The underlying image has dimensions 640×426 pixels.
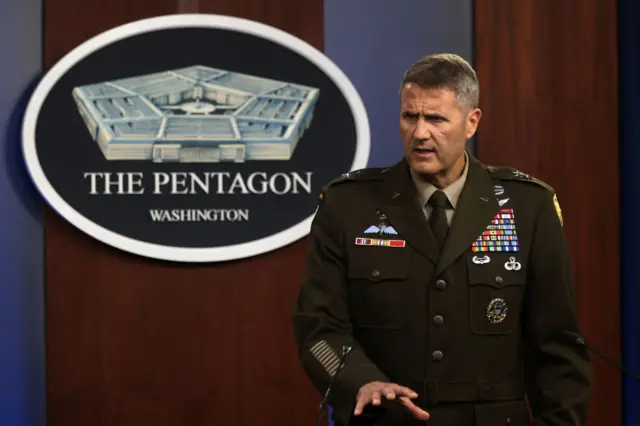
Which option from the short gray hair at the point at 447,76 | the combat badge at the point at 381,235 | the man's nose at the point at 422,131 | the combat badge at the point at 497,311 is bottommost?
the combat badge at the point at 497,311

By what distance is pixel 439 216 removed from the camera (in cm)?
169

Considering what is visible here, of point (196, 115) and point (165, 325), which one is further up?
point (196, 115)

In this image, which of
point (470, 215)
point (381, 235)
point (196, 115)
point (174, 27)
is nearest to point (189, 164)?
point (196, 115)

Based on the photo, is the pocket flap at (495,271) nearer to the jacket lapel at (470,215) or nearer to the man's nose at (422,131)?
the jacket lapel at (470,215)

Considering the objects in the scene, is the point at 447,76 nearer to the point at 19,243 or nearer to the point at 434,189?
the point at 434,189

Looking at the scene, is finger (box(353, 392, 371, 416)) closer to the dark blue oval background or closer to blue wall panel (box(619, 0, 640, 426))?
the dark blue oval background

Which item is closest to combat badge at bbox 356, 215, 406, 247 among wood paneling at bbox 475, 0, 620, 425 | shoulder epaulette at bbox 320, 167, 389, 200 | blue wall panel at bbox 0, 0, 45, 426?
shoulder epaulette at bbox 320, 167, 389, 200

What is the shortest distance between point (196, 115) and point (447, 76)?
1172 mm

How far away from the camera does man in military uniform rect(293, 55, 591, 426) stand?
1.62 metres

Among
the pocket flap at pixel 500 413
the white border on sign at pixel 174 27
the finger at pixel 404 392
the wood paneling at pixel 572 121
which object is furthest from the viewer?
the wood paneling at pixel 572 121

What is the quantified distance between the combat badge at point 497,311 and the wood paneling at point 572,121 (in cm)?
112

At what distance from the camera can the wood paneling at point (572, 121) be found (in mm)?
2703

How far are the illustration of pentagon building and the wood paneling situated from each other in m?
0.58

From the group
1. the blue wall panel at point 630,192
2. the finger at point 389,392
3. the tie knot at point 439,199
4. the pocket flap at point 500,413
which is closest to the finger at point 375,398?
the finger at point 389,392
